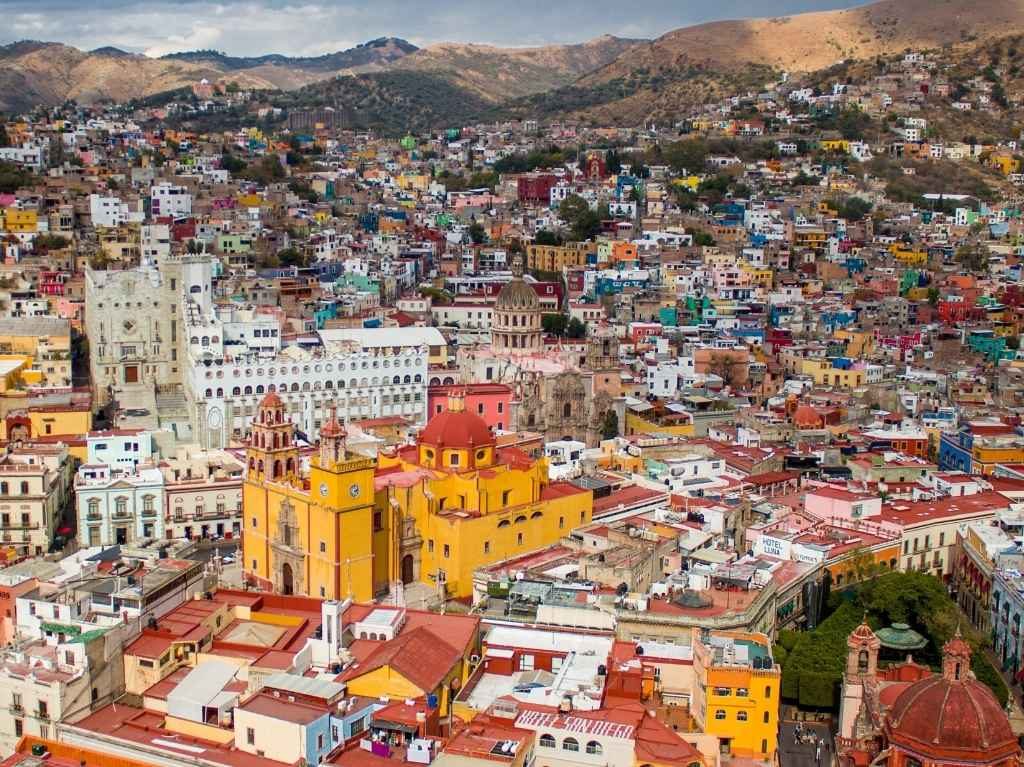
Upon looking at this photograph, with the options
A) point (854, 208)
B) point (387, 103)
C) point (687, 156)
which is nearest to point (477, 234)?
point (687, 156)

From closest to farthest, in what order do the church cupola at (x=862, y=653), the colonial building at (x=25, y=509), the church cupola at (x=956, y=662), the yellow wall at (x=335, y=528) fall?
the church cupola at (x=956, y=662) → the church cupola at (x=862, y=653) → the yellow wall at (x=335, y=528) → the colonial building at (x=25, y=509)

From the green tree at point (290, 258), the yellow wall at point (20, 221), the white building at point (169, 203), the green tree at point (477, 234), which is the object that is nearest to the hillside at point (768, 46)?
the green tree at point (477, 234)

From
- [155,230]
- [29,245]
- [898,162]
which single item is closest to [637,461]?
[155,230]

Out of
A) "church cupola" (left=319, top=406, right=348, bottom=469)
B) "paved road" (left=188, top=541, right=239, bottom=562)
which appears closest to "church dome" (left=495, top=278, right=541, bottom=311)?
"paved road" (left=188, top=541, right=239, bottom=562)

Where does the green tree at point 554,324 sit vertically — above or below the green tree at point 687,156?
below

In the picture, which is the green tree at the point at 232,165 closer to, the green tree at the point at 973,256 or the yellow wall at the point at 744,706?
the green tree at the point at 973,256

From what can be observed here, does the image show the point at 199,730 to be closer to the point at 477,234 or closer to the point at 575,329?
the point at 575,329

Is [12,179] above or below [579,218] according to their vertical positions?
above
